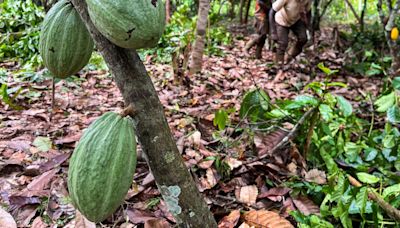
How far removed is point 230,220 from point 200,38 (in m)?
2.39

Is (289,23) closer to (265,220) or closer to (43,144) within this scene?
(43,144)

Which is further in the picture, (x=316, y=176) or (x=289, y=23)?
(x=289, y=23)

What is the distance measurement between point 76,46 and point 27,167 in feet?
3.71

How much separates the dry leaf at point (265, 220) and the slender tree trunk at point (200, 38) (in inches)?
91.6

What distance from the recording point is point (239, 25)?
24.5 feet

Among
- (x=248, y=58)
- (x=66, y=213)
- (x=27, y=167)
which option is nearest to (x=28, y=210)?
(x=66, y=213)

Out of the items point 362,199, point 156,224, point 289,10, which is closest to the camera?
point 362,199

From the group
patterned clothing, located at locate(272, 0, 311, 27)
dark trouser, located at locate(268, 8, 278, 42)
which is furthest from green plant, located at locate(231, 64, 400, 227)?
dark trouser, located at locate(268, 8, 278, 42)

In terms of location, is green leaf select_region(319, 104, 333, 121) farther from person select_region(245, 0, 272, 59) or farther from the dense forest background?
person select_region(245, 0, 272, 59)

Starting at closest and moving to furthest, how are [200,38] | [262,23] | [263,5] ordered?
[200,38] < [263,5] < [262,23]

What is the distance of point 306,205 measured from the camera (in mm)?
1575

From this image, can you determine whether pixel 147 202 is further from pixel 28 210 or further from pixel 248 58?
pixel 248 58

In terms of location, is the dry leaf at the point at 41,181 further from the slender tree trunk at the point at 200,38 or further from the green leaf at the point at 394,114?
the slender tree trunk at the point at 200,38

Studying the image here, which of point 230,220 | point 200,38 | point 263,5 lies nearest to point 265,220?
point 230,220
